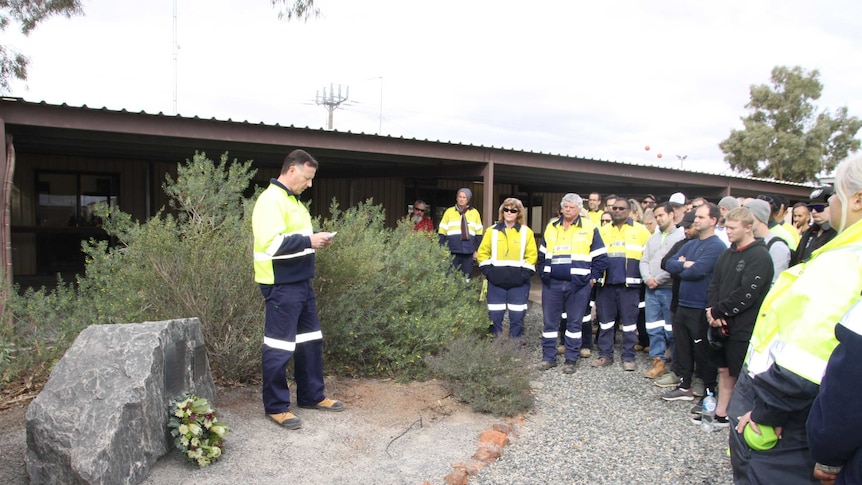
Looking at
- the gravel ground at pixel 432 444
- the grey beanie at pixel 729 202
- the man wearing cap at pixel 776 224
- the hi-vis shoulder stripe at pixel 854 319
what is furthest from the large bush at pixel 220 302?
the man wearing cap at pixel 776 224

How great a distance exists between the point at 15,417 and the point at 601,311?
18.3 feet

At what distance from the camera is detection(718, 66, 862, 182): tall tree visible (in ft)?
99.2

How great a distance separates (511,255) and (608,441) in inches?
105

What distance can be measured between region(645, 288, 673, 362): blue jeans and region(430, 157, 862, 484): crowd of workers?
11mm

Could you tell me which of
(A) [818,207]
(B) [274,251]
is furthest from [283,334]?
(A) [818,207]

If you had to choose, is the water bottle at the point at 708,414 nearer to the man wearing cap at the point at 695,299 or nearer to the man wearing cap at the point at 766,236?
the man wearing cap at the point at 695,299

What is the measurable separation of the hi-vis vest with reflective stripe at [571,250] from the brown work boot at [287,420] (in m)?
3.30

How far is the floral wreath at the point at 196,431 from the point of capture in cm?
346

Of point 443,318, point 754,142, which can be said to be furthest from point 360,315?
point 754,142

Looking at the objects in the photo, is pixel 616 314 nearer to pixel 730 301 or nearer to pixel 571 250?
A: pixel 571 250

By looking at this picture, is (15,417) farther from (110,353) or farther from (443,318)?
(443,318)

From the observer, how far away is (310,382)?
175 inches

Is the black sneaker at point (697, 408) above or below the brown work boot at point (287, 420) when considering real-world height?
below

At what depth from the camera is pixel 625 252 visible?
21.3ft
